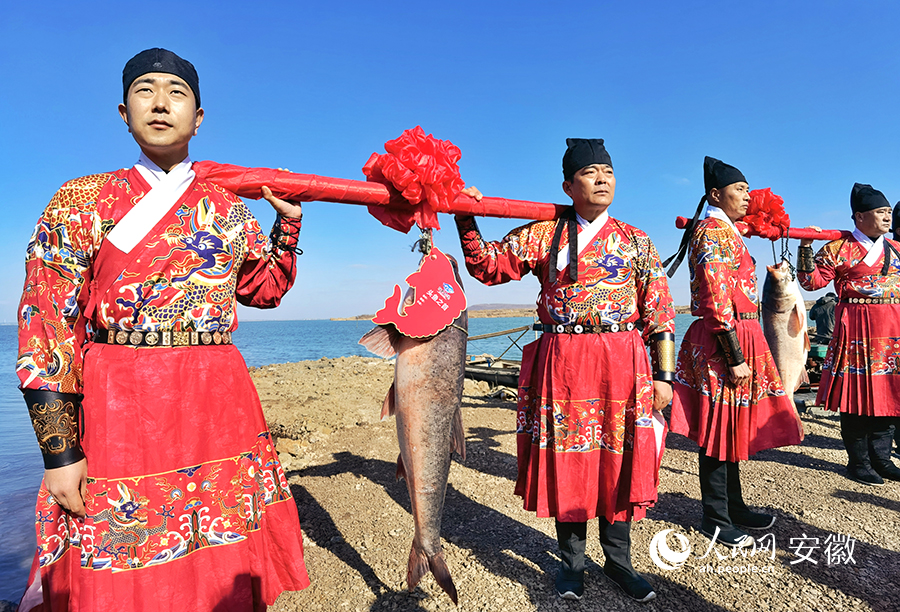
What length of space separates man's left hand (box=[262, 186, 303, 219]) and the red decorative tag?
0.66m

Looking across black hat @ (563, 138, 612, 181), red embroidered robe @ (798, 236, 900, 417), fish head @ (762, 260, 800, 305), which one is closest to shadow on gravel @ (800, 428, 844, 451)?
red embroidered robe @ (798, 236, 900, 417)

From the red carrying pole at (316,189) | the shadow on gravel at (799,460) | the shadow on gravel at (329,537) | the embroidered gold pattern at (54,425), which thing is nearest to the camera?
the embroidered gold pattern at (54,425)

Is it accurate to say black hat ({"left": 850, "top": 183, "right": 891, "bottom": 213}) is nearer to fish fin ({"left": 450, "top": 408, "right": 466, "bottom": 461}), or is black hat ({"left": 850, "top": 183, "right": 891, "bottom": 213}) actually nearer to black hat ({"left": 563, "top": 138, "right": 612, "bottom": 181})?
black hat ({"left": 563, "top": 138, "right": 612, "bottom": 181})

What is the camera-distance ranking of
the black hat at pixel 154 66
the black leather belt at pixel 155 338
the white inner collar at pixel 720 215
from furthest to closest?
the white inner collar at pixel 720 215
the black hat at pixel 154 66
the black leather belt at pixel 155 338

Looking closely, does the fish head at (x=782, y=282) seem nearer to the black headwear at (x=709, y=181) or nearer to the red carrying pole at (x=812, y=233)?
the red carrying pole at (x=812, y=233)

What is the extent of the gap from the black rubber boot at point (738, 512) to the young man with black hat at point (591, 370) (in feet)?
5.08

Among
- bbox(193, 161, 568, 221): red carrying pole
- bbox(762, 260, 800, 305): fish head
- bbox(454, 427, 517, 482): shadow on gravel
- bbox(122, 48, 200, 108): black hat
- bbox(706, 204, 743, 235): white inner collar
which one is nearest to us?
bbox(122, 48, 200, 108): black hat

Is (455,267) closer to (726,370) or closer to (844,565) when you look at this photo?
(726,370)

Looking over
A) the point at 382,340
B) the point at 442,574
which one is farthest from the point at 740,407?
the point at 382,340

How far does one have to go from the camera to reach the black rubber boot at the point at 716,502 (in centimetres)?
377

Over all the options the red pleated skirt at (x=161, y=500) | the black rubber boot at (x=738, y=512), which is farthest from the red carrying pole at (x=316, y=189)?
the black rubber boot at (x=738, y=512)

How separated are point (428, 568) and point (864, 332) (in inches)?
222

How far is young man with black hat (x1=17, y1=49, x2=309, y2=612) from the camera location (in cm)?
177

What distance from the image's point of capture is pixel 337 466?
573 centimetres
